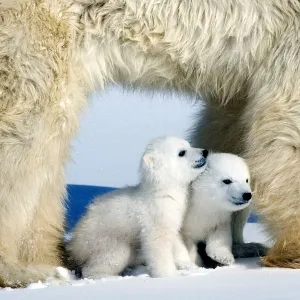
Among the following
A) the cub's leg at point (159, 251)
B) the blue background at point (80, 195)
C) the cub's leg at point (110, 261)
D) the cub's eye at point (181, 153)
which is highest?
the cub's eye at point (181, 153)

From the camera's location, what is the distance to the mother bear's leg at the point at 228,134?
505 cm

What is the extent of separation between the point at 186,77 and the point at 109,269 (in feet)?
3.41

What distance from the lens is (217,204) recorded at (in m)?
4.56

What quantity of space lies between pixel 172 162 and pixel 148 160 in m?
0.11

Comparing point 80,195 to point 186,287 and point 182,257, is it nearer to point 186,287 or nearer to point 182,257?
point 182,257

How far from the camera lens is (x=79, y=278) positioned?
14.9ft

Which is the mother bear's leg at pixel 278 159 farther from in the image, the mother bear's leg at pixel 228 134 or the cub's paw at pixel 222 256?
the mother bear's leg at pixel 228 134

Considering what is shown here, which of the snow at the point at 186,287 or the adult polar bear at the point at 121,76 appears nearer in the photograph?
the snow at the point at 186,287

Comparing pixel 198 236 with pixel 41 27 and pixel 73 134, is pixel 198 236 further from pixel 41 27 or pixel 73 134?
pixel 41 27

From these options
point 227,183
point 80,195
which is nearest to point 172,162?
point 227,183

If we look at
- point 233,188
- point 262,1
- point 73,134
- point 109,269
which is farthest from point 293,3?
point 109,269

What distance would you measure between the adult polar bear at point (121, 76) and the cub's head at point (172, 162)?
1.03ft

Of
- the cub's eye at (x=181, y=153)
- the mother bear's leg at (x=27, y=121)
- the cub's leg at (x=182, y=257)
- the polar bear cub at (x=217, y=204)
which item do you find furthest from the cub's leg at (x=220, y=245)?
the mother bear's leg at (x=27, y=121)

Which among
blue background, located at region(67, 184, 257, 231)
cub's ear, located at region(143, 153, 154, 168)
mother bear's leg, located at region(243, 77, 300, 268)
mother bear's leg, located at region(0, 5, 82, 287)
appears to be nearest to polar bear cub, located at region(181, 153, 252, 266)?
mother bear's leg, located at region(243, 77, 300, 268)
